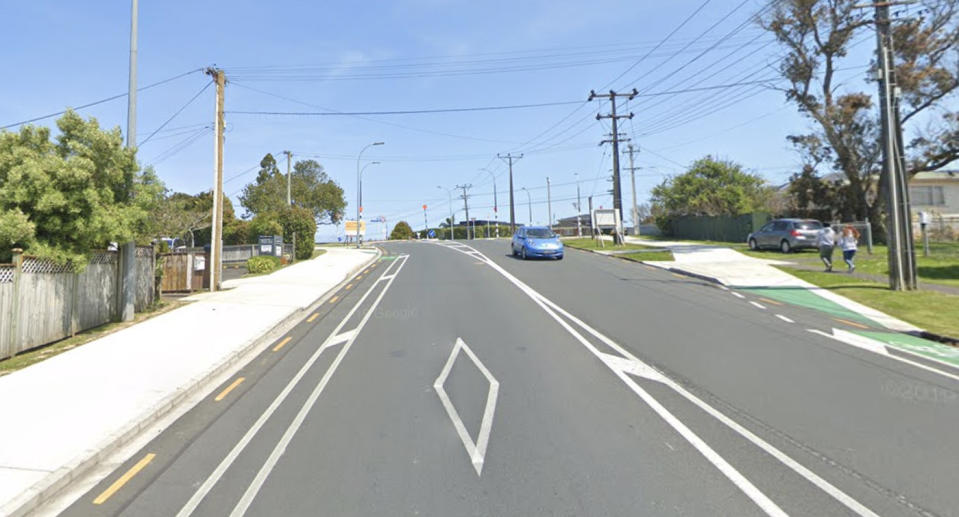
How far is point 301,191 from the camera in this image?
6153 centimetres

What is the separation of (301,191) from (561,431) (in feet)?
200

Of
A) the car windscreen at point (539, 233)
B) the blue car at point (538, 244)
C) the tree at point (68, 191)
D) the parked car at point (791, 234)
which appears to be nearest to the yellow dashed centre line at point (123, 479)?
the tree at point (68, 191)

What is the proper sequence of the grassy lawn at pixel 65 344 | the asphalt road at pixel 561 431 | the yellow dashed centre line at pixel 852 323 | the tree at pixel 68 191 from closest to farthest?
the asphalt road at pixel 561 431
the grassy lawn at pixel 65 344
the tree at pixel 68 191
the yellow dashed centre line at pixel 852 323

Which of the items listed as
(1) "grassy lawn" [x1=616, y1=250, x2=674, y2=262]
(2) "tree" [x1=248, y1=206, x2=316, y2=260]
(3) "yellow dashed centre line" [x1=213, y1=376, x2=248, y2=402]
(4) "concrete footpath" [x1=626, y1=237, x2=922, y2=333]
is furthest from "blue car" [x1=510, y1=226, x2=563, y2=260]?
(3) "yellow dashed centre line" [x1=213, y1=376, x2=248, y2=402]

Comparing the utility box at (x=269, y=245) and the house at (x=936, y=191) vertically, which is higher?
the house at (x=936, y=191)

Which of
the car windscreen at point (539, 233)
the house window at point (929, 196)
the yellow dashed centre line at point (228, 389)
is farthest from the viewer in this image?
the house window at point (929, 196)

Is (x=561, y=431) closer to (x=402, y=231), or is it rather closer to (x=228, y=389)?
(x=228, y=389)

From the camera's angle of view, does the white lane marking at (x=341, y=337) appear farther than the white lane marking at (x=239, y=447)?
Yes

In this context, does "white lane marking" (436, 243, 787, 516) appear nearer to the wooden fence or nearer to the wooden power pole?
the wooden fence

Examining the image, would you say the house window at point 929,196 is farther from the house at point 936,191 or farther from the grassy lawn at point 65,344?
the grassy lawn at point 65,344

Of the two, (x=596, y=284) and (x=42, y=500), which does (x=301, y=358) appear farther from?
(x=596, y=284)

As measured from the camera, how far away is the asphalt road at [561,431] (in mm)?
3910

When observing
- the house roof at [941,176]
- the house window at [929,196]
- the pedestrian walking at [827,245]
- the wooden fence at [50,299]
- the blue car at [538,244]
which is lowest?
the wooden fence at [50,299]

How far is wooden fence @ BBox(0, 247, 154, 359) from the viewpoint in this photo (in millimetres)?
8711
